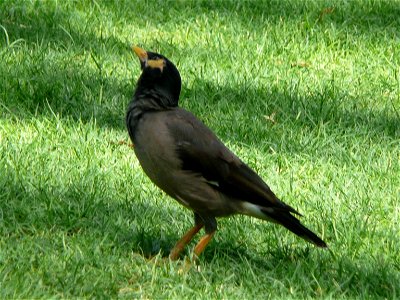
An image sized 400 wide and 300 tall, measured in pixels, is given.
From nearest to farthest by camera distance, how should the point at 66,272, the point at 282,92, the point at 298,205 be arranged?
the point at 66,272 < the point at 298,205 < the point at 282,92

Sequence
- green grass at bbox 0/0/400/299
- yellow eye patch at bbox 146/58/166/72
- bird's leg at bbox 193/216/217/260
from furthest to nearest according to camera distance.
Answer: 1. yellow eye patch at bbox 146/58/166/72
2. bird's leg at bbox 193/216/217/260
3. green grass at bbox 0/0/400/299

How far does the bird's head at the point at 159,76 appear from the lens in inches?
238

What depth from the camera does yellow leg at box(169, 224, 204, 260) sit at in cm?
588

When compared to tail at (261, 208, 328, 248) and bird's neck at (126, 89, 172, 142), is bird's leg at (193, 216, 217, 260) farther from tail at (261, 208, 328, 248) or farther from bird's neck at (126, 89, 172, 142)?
bird's neck at (126, 89, 172, 142)

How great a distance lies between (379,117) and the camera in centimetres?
814

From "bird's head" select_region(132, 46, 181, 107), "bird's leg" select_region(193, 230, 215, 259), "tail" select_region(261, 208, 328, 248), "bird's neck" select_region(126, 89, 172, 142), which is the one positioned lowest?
"bird's leg" select_region(193, 230, 215, 259)

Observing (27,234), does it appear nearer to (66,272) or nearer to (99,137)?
(66,272)

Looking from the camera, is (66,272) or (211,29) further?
(211,29)

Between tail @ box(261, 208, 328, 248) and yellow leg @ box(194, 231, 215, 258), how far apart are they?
0.32m

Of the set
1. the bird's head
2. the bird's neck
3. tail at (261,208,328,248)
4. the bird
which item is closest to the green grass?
tail at (261,208,328,248)

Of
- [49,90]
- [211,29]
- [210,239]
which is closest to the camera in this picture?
[210,239]

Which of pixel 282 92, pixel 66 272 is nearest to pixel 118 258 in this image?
pixel 66 272

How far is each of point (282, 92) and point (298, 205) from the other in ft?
6.22

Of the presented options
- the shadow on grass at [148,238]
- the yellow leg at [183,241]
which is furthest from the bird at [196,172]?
the shadow on grass at [148,238]
